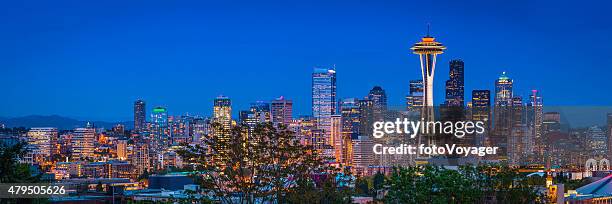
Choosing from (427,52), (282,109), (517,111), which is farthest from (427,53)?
(282,109)

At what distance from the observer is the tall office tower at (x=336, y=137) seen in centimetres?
10044

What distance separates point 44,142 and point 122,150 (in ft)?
31.7

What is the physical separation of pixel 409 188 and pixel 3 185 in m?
6.31

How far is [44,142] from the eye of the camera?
113 metres

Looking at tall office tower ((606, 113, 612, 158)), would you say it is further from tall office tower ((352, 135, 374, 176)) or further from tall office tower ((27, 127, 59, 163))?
tall office tower ((27, 127, 59, 163))

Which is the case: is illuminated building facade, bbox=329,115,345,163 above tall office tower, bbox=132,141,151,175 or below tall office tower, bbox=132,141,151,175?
above

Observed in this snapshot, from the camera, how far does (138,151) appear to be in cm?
11331

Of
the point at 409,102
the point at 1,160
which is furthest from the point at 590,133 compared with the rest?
the point at 1,160

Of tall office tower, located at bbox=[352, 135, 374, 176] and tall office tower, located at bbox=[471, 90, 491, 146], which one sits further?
tall office tower, located at bbox=[352, 135, 374, 176]

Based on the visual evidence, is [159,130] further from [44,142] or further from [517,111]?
[517,111]

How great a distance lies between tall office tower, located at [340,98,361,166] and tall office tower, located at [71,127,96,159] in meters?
29.4

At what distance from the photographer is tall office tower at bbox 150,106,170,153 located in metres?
122

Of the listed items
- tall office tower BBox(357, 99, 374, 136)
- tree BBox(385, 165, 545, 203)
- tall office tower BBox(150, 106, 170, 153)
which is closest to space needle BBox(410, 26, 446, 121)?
tall office tower BBox(357, 99, 374, 136)

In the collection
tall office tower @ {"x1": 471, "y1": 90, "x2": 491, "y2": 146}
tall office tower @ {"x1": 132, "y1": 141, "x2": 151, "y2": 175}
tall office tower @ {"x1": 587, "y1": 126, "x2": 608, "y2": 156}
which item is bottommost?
tall office tower @ {"x1": 132, "y1": 141, "x2": 151, "y2": 175}
